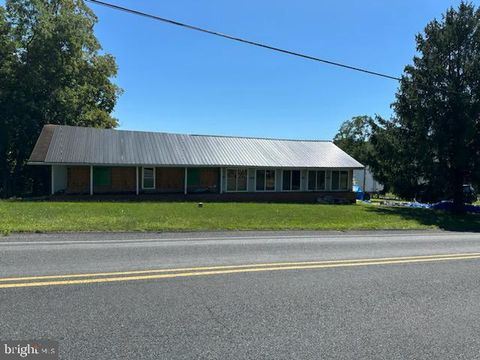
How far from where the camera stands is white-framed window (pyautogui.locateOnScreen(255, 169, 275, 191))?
2977cm

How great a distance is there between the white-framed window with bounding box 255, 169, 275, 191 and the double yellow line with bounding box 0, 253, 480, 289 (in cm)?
2134

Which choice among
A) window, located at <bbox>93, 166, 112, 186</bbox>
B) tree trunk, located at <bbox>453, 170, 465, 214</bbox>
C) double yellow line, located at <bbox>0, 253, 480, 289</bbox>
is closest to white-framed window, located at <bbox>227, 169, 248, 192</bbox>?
window, located at <bbox>93, 166, 112, 186</bbox>

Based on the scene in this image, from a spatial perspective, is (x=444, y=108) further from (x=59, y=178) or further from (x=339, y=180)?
(x=59, y=178)

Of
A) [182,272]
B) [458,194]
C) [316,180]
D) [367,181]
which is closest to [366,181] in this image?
[367,181]

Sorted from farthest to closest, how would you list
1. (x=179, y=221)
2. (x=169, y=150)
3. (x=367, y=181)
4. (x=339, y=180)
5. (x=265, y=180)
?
(x=367, y=181)
(x=339, y=180)
(x=265, y=180)
(x=169, y=150)
(x=179, y=221)

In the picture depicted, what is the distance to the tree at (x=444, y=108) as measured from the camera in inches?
912

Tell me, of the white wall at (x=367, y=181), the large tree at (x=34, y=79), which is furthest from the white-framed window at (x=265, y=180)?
the white wall at (x=367, y=181)

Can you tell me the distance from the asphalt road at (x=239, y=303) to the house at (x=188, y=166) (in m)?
17.4

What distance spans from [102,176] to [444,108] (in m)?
20.4

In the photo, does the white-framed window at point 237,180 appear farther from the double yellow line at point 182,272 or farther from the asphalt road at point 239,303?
the double yellow line at point 182,272

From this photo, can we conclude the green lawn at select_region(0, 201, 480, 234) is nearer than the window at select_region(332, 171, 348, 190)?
Yes

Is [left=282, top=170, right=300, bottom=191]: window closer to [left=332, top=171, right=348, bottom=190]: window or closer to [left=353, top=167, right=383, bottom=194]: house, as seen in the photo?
[left=332, top=171, right=348, bottom=190]: window

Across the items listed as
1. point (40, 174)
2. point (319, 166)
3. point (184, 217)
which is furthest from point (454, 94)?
point (40, 174)

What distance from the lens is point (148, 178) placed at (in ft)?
88.8
